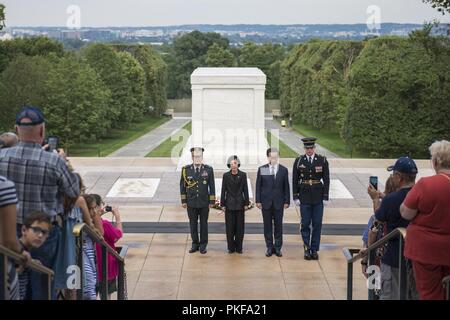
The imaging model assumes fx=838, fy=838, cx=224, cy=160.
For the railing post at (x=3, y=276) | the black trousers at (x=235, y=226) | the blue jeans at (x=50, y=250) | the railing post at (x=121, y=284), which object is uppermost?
the railing post at (x=3, y=276)

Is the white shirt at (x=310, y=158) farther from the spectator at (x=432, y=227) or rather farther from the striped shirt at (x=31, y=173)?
the striped shirt at (x=31, y=173)

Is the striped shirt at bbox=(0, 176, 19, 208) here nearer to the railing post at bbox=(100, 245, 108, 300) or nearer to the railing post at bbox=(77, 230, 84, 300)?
the railing post at bbox=(77, 230, 84, 300)

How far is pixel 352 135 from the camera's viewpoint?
34.8 m

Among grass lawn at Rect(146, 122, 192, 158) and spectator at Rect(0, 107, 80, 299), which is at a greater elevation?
spectator at Rect(0, 107, 80, 299)

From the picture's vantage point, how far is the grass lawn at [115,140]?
38438 millimetres

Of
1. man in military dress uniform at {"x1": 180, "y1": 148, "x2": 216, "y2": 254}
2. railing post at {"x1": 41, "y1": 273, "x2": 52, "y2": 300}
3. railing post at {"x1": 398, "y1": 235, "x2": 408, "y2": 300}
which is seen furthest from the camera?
man in military dress uniform at {"x1": 180, "y1": 148, "x2": 216, "y2": 254}

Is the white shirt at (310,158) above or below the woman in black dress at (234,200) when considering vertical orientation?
above

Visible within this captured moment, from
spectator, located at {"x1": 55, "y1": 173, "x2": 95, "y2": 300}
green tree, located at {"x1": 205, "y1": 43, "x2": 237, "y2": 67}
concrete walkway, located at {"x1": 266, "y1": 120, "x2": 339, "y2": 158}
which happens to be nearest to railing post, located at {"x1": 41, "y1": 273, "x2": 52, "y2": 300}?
spectator, located at {"x1": 55, "y1": 173, "x2": 95, "y2": 300}

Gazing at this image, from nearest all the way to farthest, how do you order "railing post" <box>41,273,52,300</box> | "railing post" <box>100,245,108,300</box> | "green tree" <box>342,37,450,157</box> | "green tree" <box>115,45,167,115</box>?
"railing post" <box>41,273,52,300</box>, "railing post" <box>100,245,108,300</box>, "green tree" <box>342,37,450,157</box>, "green tree" <box>115,45,167,115</box>

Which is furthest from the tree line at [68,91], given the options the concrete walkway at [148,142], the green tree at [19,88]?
the concrete walkway at [148,142]

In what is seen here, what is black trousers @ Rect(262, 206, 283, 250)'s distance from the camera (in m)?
9.91

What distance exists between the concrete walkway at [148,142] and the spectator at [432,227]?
30.4m

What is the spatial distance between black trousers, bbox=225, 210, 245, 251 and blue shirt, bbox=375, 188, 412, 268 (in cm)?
441
